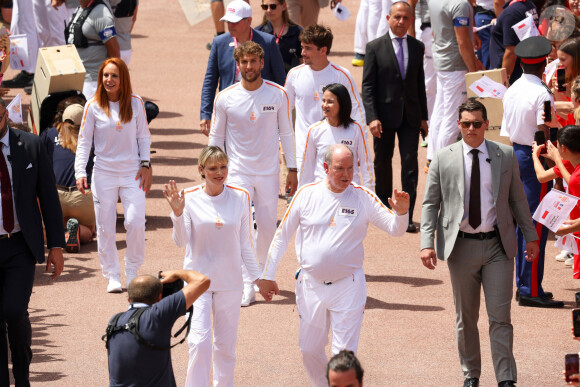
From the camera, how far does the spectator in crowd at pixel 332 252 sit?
8.45 m

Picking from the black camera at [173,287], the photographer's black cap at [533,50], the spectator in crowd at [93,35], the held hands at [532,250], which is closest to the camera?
the black camera at [173,287]

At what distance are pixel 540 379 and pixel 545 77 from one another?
13.4ft

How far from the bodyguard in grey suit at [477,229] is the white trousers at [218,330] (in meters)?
1.53

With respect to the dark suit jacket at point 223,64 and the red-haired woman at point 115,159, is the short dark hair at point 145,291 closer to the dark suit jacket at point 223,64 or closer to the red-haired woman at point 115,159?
the red-haired woman at point 115,159

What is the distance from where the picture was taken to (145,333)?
22.5 ft

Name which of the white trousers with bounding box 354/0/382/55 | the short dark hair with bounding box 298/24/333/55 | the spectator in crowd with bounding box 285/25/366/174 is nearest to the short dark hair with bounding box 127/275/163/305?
the spectator in crowd with bounding box 285/25/366/174

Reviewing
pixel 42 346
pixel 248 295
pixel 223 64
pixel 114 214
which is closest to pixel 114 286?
pixel 114 214

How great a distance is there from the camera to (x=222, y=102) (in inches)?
434

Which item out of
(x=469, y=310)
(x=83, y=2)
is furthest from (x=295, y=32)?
(x=469, y=310)

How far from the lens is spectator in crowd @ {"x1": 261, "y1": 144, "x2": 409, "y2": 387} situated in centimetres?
845

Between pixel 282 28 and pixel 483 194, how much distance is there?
5603 mm

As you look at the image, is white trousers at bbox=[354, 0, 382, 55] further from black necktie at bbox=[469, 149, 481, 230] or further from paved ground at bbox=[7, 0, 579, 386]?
black necktie at bbox=[469, 149, 481, 230]

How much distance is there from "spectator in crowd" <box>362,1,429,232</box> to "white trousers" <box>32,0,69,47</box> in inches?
272

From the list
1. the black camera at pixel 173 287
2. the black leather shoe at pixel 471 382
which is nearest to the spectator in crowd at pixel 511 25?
the black leather shoe at pixel 471 382
